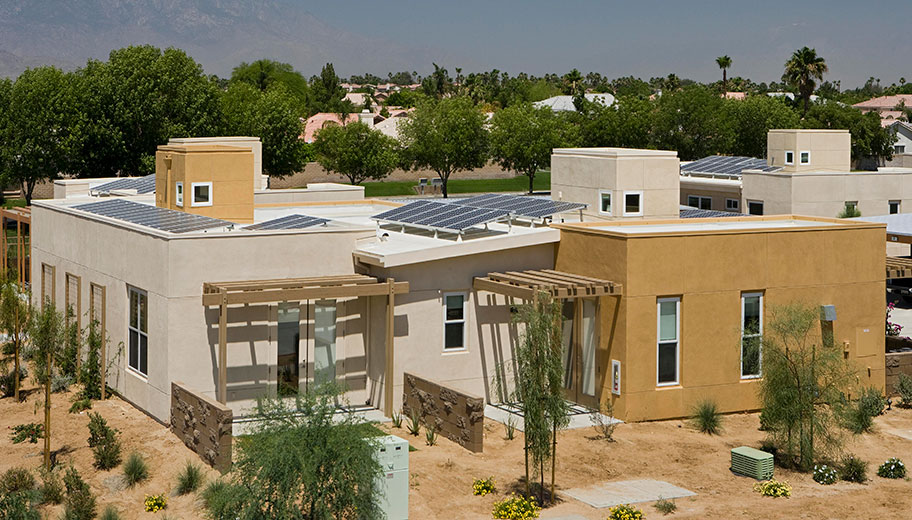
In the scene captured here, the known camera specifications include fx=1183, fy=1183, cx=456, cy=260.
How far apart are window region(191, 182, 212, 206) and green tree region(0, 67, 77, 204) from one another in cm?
3259

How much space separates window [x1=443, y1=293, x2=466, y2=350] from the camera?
24.1 m

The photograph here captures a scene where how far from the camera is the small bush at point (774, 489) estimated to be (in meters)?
18.6

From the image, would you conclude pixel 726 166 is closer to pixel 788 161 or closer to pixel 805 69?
pixel 788 161

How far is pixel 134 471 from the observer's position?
1897 centimetres

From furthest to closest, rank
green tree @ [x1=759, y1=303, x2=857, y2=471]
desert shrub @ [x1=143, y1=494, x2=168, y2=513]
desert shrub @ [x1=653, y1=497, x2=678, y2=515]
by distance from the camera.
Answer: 1. green tree @ [x1=759, y1=303, x2=857, y2=471]
2. desert shrub @ [x1=143, y1=494, x2=168, y2=513]
3. desert shrub @ [x1=653, y1=497, x2=678, y2=515]

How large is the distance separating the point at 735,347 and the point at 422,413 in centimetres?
647

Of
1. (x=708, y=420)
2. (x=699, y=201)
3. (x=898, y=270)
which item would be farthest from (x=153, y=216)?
(x=699, y=201)

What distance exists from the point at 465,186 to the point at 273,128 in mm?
27443

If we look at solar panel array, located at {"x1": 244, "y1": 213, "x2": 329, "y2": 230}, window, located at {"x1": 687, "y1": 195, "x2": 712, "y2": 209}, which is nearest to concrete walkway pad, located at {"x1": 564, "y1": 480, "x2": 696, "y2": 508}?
solar panel array, located at {"x1": 244, "y1": 213, "x2": 329, "y2": 230}

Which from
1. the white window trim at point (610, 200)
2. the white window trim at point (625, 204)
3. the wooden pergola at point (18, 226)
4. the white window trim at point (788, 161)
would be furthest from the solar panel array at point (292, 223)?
the white window trim at point (788, 161)

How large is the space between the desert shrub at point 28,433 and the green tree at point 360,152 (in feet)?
173

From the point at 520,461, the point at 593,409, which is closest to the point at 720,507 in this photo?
the point at 520,461

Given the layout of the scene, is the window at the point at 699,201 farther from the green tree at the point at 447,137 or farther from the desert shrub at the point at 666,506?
the desert shrub at the point at 666,506

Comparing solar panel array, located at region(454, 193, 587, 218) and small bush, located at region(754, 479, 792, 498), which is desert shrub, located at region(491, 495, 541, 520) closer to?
small bush, located at region(754, 479, 792, 498)
